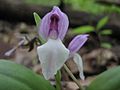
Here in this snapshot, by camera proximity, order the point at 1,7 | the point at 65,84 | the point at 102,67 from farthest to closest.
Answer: the point at 1,7 → the point at 102,67 → the point at 65,84

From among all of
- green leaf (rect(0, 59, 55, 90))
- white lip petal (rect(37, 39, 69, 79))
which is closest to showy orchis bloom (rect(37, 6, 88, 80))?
white lip petal (rect(37, 39, 69, 79))

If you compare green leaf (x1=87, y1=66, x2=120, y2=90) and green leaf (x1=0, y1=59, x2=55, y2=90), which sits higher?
green leaf (x1=0, y1=59, x2=55, y2=90)

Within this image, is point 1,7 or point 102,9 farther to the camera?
point 102,9

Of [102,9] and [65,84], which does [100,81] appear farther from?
[102,9]

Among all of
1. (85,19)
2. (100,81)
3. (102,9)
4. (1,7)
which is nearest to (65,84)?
(100,81)

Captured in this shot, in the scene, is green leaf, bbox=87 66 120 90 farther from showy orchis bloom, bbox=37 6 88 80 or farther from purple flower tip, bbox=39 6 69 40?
purple flower tip, bbox=39 6 69 40

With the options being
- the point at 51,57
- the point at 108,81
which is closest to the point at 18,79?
the point at 51,57

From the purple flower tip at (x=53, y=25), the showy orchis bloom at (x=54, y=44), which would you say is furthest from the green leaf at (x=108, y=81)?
the purple flower tip at (x=53, y=25)

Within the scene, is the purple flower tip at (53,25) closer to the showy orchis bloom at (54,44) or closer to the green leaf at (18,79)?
the showy orchis bloom at (54,44)
